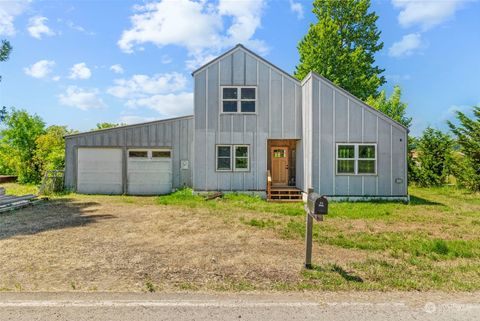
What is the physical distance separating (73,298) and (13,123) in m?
23.7

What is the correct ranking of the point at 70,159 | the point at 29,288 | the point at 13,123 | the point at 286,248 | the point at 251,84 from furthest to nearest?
1. the point at 13,123
2. the point at 70,159
3. the point at 251,84
4. the point at 286,248
5. the point at 29,288

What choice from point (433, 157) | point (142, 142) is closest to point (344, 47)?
point (433, 157)

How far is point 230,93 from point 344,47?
2031 centimetres

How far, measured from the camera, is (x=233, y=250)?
604 cm

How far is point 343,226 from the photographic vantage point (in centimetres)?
843

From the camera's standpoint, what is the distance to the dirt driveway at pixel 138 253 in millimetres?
4488

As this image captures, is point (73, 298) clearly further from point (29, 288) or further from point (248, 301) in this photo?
point (248, 301)

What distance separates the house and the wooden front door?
0.18ft

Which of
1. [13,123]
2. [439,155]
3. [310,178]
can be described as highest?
[13,123]

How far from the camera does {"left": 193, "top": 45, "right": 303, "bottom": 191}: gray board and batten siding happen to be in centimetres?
1471

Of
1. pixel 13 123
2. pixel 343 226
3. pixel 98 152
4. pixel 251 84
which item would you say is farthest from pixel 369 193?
pixel 13 123

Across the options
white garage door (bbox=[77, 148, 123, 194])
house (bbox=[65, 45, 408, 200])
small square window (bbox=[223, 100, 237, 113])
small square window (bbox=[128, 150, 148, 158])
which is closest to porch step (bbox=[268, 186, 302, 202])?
house (bbox=[65, 45, 408, 200])

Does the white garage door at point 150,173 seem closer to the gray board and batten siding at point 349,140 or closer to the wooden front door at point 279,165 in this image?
the wooden front door at point 279,165

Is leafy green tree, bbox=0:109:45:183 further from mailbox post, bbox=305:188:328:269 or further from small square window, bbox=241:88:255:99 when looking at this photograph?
mailbox post, bbox=305:188:328:269
